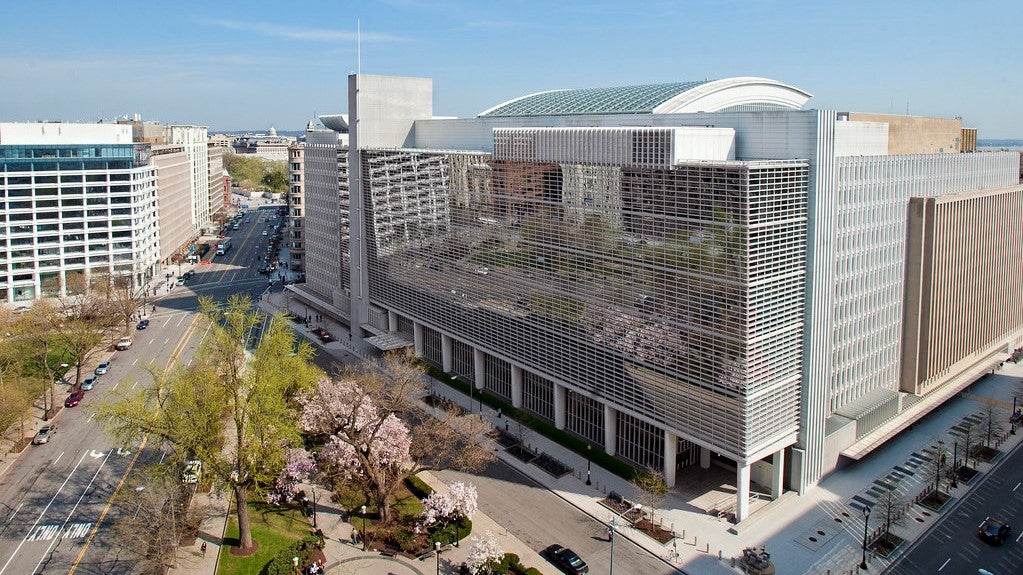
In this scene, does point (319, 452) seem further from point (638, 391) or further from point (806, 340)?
point (806, 340)

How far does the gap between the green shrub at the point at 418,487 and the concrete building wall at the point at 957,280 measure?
4293 cm

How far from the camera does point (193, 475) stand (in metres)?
54.1

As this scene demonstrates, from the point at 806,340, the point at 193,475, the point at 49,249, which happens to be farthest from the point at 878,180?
the point at 49,249

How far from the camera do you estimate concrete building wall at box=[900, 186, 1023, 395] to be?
210ft

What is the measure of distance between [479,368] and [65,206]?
75416mm

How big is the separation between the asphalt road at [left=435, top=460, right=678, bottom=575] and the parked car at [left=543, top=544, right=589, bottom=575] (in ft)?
2.71

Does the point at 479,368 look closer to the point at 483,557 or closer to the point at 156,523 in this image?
the point at 483,557

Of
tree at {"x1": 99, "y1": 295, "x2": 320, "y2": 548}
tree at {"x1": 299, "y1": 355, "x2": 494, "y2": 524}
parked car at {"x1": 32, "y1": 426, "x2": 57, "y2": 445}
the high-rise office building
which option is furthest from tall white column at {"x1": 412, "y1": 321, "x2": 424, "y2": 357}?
parked car at {"x1": 32, "y1": 426, "x2": 57, "y2": 445}

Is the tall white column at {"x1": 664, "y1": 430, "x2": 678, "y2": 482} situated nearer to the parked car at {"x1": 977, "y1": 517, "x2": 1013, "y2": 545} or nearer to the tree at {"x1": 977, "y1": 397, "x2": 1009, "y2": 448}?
the parked car at {"x1": 977, "y1": 517, "x2": 1013, "y2": 545}

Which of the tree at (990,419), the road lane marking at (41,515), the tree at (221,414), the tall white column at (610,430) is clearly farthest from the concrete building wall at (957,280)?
the road lane marking at (41,515)

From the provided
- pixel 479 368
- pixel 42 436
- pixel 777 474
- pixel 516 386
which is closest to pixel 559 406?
pixel 516 386

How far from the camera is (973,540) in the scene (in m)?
50.1

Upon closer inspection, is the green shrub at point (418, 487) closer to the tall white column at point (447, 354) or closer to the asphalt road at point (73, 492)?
the asphalt road at point (73, 492)

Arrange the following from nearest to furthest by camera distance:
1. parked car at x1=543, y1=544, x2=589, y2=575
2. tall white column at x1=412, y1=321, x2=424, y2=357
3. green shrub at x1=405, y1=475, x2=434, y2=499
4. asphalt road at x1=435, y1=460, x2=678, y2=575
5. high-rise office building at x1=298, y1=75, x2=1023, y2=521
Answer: parked car at x1=543, y1=544, x2=589, y2=575 < asphalt road at x1=435, y1=460, x2=678, y2=575 < high-rise office building at x1=298, y1=75, x2=1023, y2=521 < green shrub at x1=405, y1=475, x2=434, y2=499 < tall white column at x1=412, y1=321, x2=424, y2=357
